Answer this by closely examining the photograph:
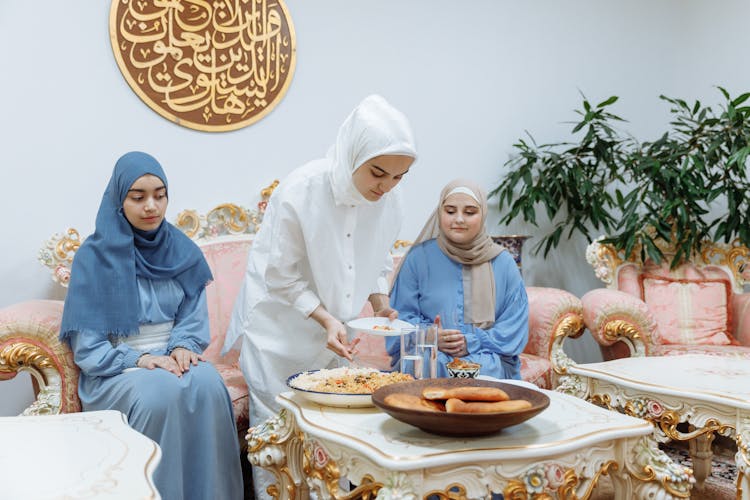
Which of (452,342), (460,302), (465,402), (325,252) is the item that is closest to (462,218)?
(460,302)

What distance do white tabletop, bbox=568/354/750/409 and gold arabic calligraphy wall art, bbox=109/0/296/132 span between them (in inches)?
79.7

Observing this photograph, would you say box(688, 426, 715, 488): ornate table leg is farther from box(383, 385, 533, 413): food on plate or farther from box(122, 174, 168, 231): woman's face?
box(122, 174, 168, 231): woman's face

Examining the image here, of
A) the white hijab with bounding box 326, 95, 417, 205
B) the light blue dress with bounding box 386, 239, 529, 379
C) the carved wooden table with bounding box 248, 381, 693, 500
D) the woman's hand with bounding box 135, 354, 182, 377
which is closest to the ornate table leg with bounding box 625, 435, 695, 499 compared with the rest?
the carved wooden table with bounding box 248, 381, 693, 500

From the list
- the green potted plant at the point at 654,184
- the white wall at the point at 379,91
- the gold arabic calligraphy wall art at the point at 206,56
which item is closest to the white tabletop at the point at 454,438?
the white wall at the point at 379,91

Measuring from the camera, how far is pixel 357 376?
6.21ft

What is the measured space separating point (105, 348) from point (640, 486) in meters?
1.65

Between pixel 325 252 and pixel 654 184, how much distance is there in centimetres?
236

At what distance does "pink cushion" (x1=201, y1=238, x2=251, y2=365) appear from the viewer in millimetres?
3037

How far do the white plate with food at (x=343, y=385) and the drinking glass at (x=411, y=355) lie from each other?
45 millimetres

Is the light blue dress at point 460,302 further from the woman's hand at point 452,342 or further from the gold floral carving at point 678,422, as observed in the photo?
the gold floral carving at point 678,422

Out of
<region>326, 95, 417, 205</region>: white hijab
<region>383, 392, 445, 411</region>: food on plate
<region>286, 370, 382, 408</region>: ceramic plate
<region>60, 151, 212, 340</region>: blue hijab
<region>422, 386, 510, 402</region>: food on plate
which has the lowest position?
<region>286, 370, 382, 408</region>: ceramic plate

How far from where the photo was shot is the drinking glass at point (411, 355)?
6.39ft

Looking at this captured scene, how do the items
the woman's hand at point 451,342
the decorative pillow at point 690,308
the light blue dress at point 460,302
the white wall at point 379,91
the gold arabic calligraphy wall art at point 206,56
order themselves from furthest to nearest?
1. the decorative pillow at point 690,308
2. the gold arabic calligraphy wall art at point 206,56
3. the white wall at point 379,91
4. the light blue dress at point 460,302
5. the woman's hand at point 451,342

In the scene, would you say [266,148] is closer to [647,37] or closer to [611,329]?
[611,329]
